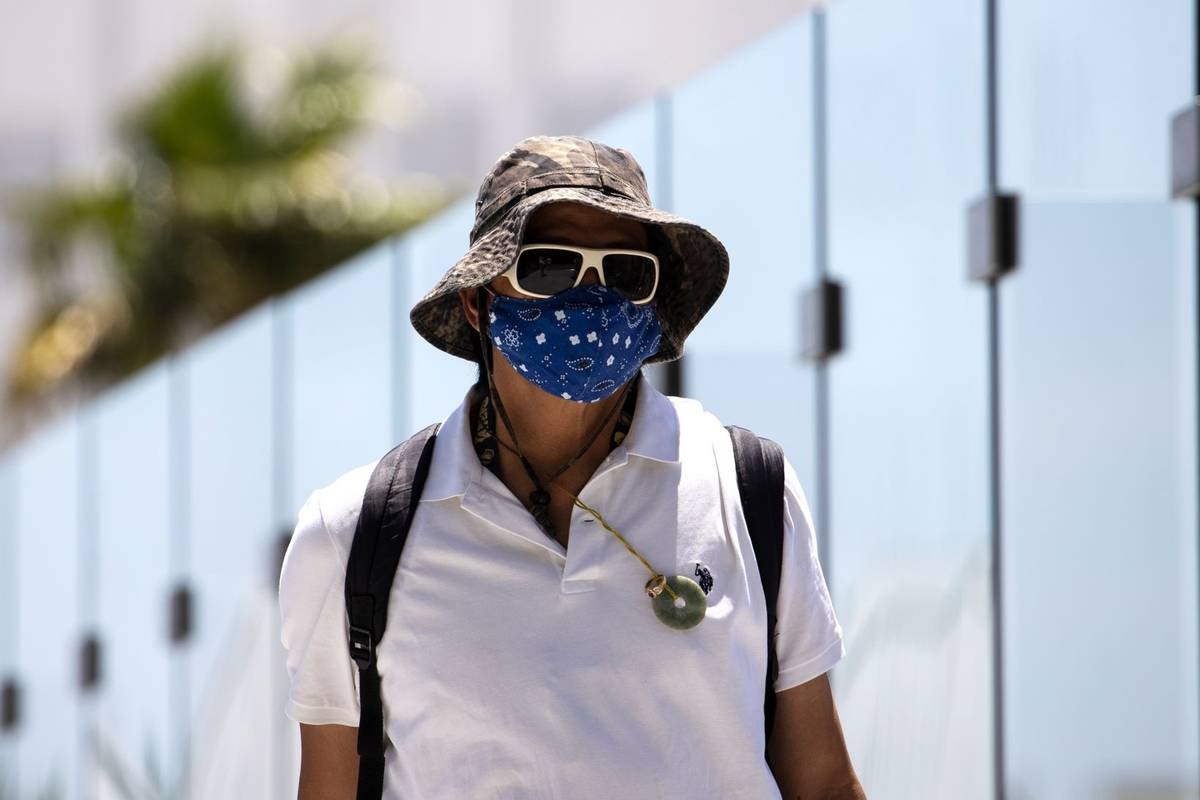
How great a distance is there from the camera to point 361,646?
7.64ft

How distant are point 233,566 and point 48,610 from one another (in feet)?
11.4

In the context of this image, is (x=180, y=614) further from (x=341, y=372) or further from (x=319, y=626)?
(x=319, y=626)

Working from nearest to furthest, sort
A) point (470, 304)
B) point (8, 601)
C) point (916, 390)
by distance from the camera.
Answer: point (470, 304)
point (916, 390)
point (8, 601)

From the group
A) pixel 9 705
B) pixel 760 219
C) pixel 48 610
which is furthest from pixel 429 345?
pixel 9 705

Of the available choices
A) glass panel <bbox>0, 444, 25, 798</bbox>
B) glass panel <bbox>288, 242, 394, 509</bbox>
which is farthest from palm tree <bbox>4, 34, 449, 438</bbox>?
glass panel <bbox>288, 242, 394, 509</bbox>

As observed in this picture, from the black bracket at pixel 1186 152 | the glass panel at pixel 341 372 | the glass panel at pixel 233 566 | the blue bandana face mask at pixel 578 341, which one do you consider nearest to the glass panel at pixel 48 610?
the glass panel at pixel 233 566

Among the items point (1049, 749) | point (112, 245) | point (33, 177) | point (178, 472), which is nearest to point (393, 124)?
point (112, 245)

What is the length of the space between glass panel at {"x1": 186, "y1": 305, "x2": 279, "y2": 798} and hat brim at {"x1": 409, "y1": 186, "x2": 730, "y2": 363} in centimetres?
477

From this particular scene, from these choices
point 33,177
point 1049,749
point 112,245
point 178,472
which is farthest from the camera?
point 33,177

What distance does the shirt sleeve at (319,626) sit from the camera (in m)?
2.37

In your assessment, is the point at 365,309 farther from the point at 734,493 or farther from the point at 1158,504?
the point at 734,493

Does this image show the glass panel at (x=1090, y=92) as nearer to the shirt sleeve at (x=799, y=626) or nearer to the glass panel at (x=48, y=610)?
the shirt sleeve at (x=799, y=626)

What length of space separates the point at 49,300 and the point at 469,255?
17.9 meters

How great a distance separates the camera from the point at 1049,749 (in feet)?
11.5
